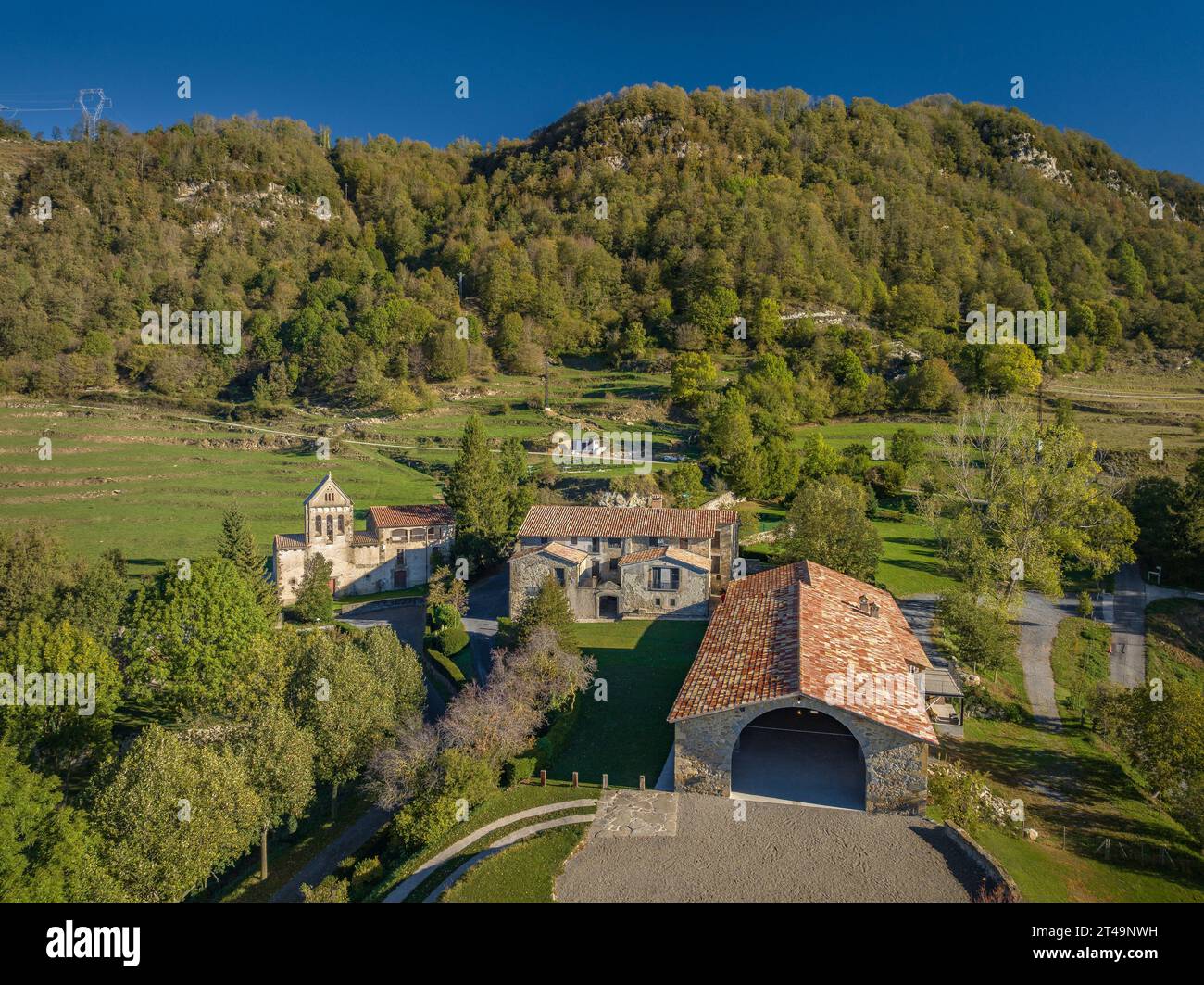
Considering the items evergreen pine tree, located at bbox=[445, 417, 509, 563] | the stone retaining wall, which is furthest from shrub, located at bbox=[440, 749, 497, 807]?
evergreen pine tree, located at bbox=[445, 417, 509, 563]

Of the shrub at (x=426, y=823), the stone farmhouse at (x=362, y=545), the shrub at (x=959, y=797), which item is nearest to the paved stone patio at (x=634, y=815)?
the shrub at (x=426, y=823)

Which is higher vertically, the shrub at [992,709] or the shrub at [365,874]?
the shrub at [992,709]

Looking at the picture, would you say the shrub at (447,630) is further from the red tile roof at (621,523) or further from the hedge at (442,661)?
the red tile roof at (621,523)

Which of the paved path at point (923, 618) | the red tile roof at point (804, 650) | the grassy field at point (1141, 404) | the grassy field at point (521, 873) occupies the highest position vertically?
the grassy field at point (1141, 404)

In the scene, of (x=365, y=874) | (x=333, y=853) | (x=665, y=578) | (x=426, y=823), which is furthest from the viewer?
(x=665, y=578)

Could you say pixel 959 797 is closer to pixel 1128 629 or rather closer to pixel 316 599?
pixel 1128 629

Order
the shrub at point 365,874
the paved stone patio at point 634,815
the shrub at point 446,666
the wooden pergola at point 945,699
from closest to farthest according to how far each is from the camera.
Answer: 1. the paved stone patio at point 634,815
2. the shrub at point 365,874
3. the wooden pergola at point 945,699
4. the shrub at point 446,666

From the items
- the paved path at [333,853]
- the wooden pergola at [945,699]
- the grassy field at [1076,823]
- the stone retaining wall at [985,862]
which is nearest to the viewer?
the stone retaining wall at [985,862]

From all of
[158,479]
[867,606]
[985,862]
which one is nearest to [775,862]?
[985,862]
